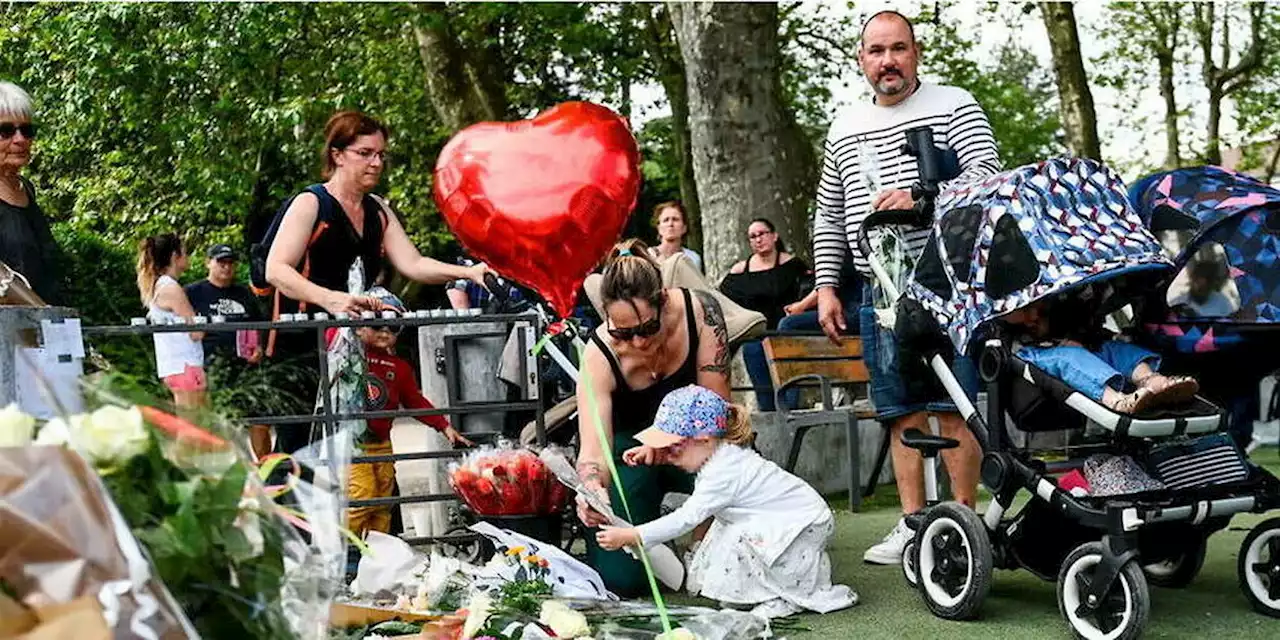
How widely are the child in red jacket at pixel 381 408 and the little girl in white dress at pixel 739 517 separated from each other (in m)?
1.12

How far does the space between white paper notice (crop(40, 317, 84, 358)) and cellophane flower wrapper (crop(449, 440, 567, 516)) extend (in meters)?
1.92

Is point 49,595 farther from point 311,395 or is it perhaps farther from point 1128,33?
point 1128,33

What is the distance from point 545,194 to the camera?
514cm

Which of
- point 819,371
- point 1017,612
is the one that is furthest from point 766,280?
point 1017,612

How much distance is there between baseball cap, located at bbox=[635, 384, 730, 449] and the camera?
485 cm

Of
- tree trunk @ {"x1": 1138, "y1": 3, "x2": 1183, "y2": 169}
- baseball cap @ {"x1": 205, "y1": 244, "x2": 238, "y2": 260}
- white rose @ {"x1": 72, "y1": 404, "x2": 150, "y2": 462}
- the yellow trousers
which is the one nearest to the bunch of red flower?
the yellow trousers

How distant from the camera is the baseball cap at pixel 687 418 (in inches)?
191

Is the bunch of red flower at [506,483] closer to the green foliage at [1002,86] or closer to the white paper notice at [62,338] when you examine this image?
the white paper notice at [62,338]

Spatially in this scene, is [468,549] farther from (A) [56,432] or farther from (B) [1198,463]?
(A) [56,432]

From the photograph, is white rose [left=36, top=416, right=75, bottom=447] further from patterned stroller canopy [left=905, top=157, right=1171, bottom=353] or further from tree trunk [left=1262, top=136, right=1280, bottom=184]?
tree trunk [left=1262, top=136, right=1280, bottom=184]

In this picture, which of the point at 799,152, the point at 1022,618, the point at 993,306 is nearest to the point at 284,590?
the point at 993,306

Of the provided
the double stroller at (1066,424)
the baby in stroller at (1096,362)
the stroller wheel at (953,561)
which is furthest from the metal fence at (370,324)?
the baby in stroller at (1096,362)

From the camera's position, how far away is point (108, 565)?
1301mm

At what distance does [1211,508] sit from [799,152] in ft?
32.5
